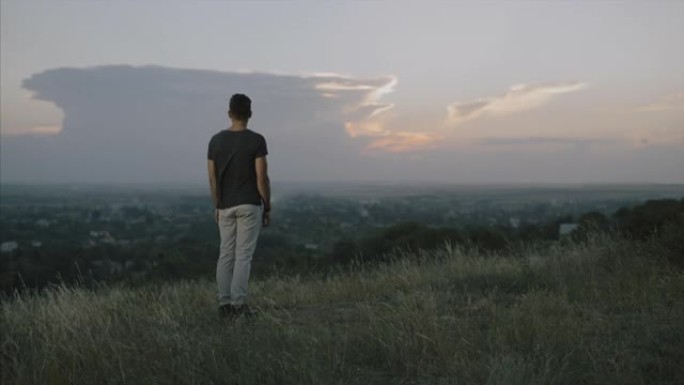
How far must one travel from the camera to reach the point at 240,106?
607 centimetres

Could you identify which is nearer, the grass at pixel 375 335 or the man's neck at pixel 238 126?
the grass at pixel 375 335

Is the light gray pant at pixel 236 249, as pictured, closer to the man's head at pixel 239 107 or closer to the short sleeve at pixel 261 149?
the short sleeve at pixel 261 149

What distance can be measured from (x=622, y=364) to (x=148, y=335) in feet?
10.3

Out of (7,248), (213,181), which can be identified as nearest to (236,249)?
(213,181)

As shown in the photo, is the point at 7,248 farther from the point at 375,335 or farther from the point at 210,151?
the point at 375,335

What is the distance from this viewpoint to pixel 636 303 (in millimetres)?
5875

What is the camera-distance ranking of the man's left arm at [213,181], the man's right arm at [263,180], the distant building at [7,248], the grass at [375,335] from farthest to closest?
the distant building at [7,248] < the man's left arm at [213,181] < the man's right arm at [263,180] < the grass at [375,335]

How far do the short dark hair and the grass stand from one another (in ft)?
6.27

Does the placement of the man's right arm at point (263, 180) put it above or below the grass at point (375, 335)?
above

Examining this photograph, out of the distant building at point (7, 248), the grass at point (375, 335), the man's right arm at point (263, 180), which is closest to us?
the grass at point (375, 335)

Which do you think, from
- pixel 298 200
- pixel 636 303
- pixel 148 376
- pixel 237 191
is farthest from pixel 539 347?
pixel 298 200

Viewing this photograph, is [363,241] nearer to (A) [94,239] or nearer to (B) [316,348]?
(A) [94,239]

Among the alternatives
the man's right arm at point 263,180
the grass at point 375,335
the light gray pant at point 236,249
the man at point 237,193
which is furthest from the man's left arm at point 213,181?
the grass at point 375,335

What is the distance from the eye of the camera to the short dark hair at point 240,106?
6.05 m
